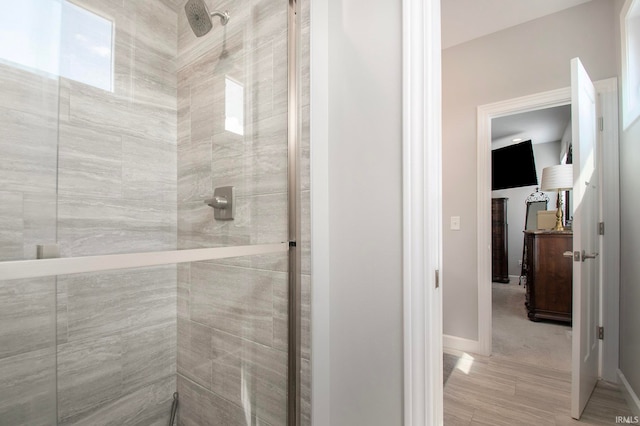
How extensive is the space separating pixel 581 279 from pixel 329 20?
1956mm

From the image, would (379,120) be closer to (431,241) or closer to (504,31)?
(431,241)

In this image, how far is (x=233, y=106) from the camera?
1038 millimetres

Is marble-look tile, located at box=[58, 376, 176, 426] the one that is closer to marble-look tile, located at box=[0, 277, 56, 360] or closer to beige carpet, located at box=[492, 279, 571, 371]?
marble-look tile, located at box=[0, 277, 56, 360]

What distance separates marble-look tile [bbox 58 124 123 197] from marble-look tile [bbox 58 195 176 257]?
0.10 ft

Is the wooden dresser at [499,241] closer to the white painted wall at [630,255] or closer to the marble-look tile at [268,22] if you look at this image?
the white painted wall at [630,255]

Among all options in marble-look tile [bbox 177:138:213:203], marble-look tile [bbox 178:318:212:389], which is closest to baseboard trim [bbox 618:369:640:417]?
marble-look tile [bbox 178:318:212:389]

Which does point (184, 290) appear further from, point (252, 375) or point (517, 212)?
point (517, 212)

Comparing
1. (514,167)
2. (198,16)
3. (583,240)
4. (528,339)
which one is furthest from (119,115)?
(514,167)

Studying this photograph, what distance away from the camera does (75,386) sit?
0.89 m

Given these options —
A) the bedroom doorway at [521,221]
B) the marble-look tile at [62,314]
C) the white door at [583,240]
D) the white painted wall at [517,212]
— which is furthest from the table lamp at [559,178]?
the marble-look tile at [62,314]

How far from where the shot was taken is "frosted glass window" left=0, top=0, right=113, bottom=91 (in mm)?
770

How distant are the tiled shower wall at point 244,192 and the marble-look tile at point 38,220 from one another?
0.33 meters

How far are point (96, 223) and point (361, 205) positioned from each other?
32.1 inches

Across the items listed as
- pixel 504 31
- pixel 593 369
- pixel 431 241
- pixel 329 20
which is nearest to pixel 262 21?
pixel 329 20
